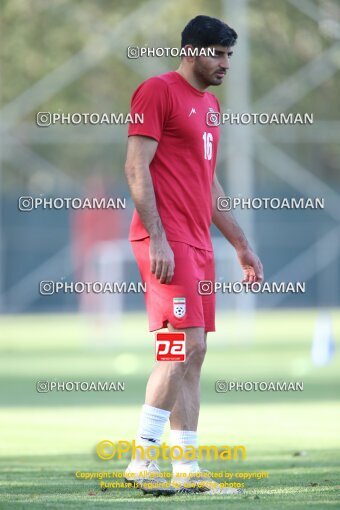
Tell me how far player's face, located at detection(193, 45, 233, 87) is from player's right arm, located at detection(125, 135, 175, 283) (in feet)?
1.30

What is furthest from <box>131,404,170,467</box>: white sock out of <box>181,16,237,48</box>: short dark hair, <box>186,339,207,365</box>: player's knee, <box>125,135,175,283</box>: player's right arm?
<box>181,16,237,48</box>: short dark hair

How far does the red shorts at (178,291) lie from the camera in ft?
20.8

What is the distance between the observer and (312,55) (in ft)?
120

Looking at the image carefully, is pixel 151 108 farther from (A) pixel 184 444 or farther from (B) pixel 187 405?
(A) pixel 184 444

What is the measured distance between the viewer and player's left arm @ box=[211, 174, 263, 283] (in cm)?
695

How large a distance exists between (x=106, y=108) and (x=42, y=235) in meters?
7.43

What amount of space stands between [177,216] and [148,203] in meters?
0.21

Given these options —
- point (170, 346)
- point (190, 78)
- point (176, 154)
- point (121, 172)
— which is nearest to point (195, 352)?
point (170, 346)

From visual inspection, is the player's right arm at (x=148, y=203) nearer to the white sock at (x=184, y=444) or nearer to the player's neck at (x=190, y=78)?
the player's neck at (x=190, y=78)

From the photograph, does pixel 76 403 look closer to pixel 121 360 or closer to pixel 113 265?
pixel 121 360

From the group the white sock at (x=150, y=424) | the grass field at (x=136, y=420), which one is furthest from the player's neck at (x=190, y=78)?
the grass field at (x=136, y=420)

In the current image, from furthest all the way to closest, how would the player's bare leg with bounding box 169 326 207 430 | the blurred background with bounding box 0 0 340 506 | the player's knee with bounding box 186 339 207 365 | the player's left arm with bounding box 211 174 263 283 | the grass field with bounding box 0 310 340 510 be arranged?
the blurred background with bounding box 0 0 340 506, the player's left arm with bounding box 211 174 263 283, the player's bare leg with bounding box 169 326 207 430, the player's knee with bounding box 186 339 207 365, the grass field with bounding box 0 310 340 510

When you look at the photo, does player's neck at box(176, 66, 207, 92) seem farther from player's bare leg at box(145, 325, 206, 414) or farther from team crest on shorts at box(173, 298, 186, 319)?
player's bare leg at box(145, 325, 206, 414)

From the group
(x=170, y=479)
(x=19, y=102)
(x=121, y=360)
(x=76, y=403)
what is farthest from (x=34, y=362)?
(x=19, y=102)
